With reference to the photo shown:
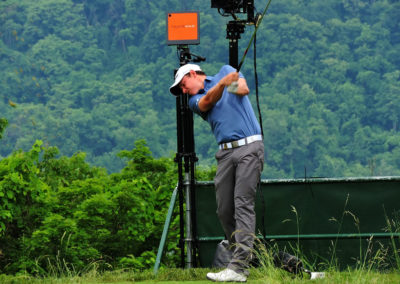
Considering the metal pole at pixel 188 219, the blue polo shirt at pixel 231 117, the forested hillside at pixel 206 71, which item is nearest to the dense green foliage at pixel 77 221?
the metal pole at pixel 188 219

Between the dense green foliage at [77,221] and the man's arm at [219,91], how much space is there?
10.9 ft

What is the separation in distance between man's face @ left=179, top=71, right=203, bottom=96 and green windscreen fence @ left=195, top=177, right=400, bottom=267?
123cm

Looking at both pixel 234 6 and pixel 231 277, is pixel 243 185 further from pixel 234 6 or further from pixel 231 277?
pixel 234 6

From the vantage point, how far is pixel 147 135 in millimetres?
65062

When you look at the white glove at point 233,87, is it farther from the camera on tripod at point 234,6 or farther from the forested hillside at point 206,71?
the forested hillside at point 206,71

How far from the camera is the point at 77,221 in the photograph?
27.9 ft

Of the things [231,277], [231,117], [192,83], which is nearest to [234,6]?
[192,83]

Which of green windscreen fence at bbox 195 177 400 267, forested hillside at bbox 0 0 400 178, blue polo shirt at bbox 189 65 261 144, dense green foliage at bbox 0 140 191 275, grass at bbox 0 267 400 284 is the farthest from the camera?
forested hillside at bbox 0 0 400 178

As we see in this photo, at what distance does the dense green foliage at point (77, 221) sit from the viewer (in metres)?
8.02

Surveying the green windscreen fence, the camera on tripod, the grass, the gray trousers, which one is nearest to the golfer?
the gray trousers

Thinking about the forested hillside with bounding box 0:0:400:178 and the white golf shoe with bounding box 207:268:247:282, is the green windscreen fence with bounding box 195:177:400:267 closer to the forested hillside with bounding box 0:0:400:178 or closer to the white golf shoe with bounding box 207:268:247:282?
the white golf shoe with bounding box 207:268:247:282

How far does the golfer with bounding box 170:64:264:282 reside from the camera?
4793mm

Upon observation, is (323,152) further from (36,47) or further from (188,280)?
(188,280)

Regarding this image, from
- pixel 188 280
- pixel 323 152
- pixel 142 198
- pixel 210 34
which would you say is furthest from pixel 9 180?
pixel 210 34
